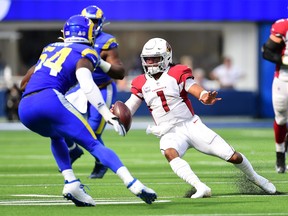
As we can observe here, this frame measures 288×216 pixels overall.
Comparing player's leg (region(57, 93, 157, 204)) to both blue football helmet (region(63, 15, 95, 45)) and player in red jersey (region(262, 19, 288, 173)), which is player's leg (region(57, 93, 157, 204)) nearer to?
blue football helmet (region(63, 15, 95, 45))

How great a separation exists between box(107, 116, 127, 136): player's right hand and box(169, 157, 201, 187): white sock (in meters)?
0.91

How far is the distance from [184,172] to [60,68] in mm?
1362

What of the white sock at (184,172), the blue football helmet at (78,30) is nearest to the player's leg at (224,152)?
the white sock at (184,172)

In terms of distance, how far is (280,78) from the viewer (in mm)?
10914

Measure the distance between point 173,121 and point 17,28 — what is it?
17.7 metres

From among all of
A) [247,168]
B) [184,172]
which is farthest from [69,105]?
[247,168]

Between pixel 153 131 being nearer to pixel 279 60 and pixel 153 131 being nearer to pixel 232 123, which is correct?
pixel 279 60

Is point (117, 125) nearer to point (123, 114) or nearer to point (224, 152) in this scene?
point (123, 114)

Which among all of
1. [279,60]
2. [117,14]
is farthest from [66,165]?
[117,14]

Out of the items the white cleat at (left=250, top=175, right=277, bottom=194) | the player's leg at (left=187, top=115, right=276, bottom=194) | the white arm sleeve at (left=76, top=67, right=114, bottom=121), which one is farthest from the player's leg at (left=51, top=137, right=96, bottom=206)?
the white cleat at (left=250, top=175, right=277, bottom=194)

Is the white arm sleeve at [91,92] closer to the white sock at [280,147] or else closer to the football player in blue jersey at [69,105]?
the football player in blue jersey at [69,105]

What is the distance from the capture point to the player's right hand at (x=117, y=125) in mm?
7430

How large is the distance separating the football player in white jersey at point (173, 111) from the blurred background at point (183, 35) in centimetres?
1528

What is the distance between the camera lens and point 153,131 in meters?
8.66
